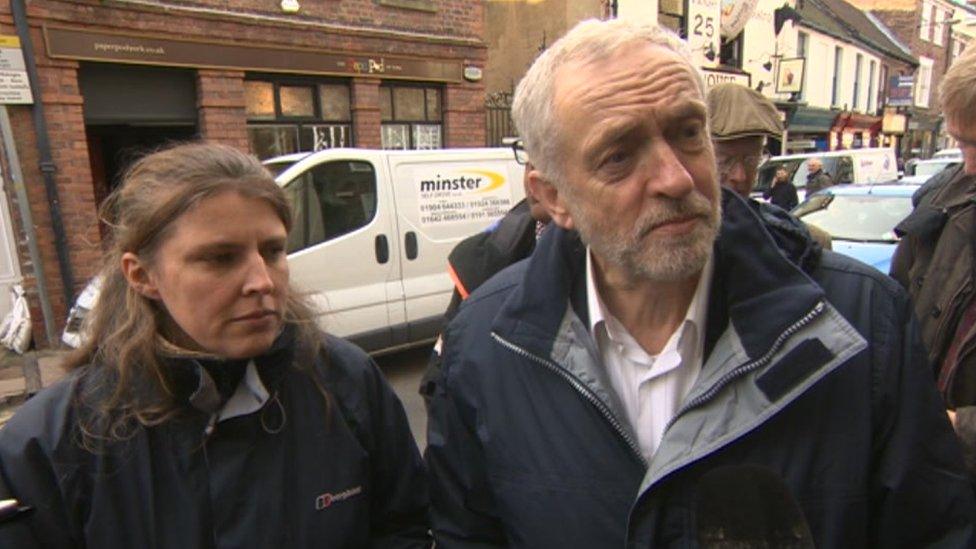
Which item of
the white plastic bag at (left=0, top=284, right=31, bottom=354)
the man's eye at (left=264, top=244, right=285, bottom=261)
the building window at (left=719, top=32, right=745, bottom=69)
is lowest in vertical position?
the white plastic bag at (left=0, top=284, right=31, bottom=354)

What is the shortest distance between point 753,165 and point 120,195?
7.59 ft

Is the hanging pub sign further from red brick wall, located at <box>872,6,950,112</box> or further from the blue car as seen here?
the blue car

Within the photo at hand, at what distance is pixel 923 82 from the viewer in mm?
34688

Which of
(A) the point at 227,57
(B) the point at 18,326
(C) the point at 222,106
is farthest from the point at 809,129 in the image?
(B) the point at 18,326

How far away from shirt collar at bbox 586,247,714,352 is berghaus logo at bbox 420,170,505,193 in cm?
504

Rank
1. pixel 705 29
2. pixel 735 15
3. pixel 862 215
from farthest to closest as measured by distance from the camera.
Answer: pixel 735 15 < pixel 705 29 < pixel 862 215

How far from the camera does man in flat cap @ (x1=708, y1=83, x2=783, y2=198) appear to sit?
2574 millimetres

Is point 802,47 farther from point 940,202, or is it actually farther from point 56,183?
point 940,202

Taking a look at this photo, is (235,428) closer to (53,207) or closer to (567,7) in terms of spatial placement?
(53,207)

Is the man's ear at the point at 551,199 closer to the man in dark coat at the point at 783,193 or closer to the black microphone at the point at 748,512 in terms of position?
the black microphone at the point at 748,512

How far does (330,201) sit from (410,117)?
17.3ft

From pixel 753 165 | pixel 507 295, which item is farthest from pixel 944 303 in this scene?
pixel 507 295

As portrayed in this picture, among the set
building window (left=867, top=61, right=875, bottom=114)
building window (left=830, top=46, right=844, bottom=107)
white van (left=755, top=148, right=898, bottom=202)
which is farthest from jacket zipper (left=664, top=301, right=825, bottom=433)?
building window (left=867, top=61, right=875, bottom=114)

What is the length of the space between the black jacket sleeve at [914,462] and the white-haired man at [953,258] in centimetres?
60
